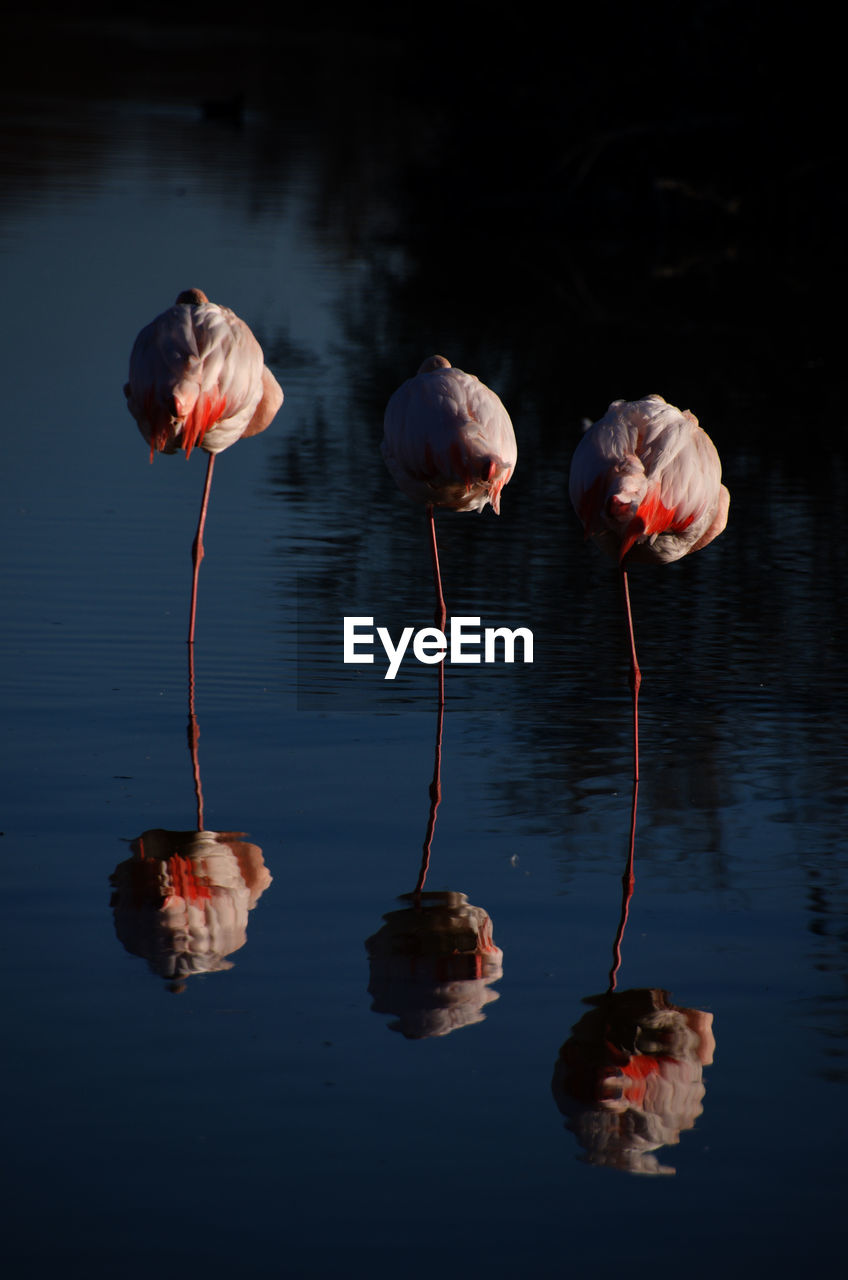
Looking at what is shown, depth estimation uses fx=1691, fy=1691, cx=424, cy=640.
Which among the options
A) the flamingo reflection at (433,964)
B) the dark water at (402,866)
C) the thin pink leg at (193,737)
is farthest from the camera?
the thin pink leg at (193,737)

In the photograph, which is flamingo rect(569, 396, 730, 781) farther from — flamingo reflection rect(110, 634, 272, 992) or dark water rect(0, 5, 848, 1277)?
flamingo reflection rect(110, 634, 272, 992)

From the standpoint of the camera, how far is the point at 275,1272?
9.36 ft

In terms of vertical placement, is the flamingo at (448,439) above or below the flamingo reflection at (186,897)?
above

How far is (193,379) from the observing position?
6715 mm

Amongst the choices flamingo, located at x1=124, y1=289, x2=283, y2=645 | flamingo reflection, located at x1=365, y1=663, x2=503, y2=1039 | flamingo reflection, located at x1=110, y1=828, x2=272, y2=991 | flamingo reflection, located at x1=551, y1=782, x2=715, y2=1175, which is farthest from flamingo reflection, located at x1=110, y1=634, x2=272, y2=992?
flamingo, located at x1=124, y1=289, x2=283, y2=645

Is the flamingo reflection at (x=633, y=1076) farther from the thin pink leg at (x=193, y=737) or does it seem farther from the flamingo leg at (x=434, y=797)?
the thin pink leg at (x=193, y=737)

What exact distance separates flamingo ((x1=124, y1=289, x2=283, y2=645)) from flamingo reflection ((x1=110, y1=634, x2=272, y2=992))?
2.00 metres

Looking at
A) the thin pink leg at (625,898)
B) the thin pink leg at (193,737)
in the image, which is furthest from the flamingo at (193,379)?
the thin pink leg at (625,898)

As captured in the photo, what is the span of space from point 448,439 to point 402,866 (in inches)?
87.8

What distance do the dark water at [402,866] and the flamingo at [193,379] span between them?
0.75 metres

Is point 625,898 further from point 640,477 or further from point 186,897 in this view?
point 640,477

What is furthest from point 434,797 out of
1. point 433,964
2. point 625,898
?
point 433,964

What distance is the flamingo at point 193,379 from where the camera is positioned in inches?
265

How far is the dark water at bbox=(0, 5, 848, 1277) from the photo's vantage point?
3.08 m
